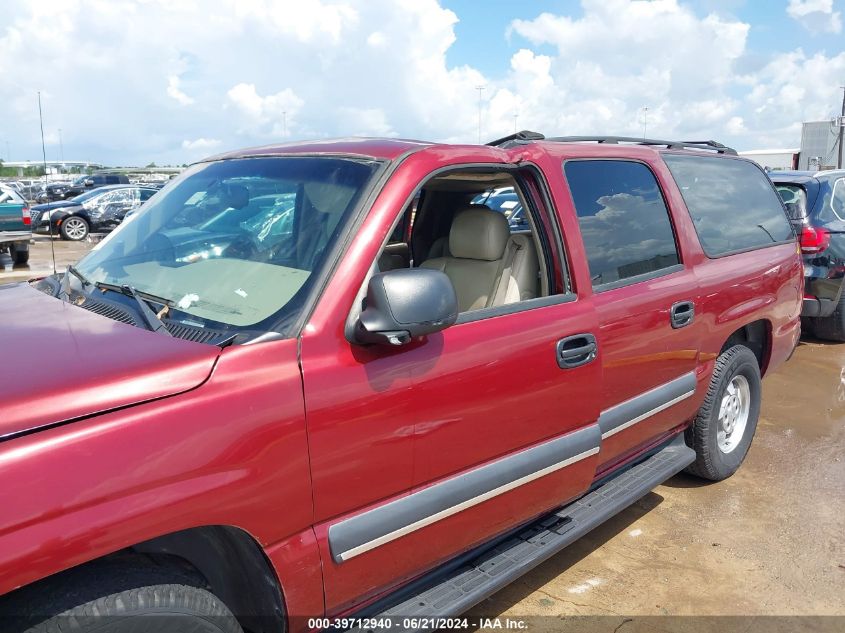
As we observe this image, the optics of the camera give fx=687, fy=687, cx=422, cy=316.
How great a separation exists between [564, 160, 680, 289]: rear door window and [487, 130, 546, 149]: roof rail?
24cm

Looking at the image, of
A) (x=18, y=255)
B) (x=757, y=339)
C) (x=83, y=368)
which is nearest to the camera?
(x=83, y=368)

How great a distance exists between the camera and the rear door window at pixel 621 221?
9.84ft

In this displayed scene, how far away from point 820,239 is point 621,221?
4.75m

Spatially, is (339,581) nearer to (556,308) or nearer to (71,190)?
(556,308)

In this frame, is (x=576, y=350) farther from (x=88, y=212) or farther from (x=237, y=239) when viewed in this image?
(x=88, y=212)

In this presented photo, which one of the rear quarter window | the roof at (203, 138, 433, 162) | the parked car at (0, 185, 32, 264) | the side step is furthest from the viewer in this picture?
the parked car at (0, 185, 32, 264)

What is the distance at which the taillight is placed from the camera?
6.86 m

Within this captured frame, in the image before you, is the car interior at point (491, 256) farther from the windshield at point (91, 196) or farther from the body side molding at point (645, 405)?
the windshield at point (91, 196)

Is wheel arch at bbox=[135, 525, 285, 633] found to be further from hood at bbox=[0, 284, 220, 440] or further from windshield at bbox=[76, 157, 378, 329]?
windshield at bbox=[76, 157, 378, 329]

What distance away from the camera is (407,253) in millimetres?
3988

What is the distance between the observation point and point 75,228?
20.4 meters

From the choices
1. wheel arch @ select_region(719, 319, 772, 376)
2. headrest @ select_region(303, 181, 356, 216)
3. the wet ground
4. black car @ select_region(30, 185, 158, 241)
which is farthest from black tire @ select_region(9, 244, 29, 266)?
wheel arch @ select_region(719, 319, 772, 376)

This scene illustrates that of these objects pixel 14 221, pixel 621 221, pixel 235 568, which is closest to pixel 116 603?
pixel 235 568

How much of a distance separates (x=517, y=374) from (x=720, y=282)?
69.0 inches
